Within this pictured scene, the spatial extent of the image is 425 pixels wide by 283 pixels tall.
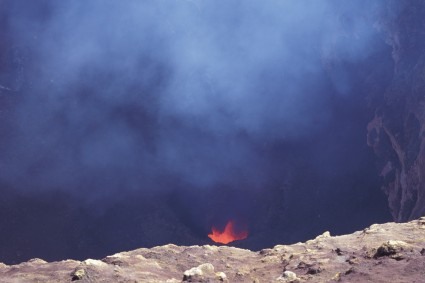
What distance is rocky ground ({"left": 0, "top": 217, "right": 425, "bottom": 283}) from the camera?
532cm

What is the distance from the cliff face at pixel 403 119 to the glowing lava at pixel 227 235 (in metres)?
7.75

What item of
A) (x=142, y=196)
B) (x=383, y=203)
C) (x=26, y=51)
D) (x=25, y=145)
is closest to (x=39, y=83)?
(x=26, y=51)

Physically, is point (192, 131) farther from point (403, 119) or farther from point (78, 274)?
point (78, 274)

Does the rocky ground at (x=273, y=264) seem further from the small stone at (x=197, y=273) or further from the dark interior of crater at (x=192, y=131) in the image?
the dark interior of crater at (x=192, y=131)

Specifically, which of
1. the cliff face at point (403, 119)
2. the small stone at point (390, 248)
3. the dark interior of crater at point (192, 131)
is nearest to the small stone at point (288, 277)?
the small stone at point (390, 248)

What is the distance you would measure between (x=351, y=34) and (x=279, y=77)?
448 centimetres

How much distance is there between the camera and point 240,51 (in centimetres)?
A: 2414

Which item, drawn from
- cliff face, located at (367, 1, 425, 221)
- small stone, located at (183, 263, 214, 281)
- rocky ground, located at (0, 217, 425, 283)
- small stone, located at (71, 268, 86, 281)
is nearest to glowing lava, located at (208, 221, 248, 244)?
cliff face, located at (367, 1, 425, 221)

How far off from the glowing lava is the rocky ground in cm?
1535

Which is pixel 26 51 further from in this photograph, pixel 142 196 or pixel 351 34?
pixel 351 34

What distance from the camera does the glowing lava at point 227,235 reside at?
74.2ft

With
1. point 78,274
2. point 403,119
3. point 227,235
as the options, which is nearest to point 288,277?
point 78,274

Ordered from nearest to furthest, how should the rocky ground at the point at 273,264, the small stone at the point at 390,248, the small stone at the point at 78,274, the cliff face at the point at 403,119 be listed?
the rocky ground at the point at 273,264 < the small stone at the point at 390,248 < the small stone at the point at 78,274 < the cliff face at the point at 403,119

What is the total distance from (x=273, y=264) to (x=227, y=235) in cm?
1678
